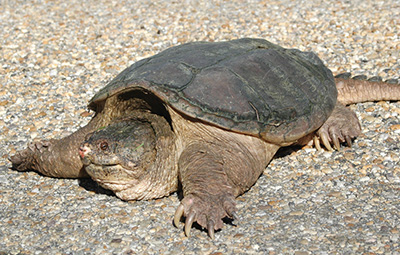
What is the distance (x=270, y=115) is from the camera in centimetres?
378

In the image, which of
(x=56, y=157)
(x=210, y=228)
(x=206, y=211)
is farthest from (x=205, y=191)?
(x=56, y=157)

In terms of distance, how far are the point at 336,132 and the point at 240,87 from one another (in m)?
1.07

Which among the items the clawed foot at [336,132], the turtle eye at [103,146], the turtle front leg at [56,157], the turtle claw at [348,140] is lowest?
the turtle claw at [348,140]

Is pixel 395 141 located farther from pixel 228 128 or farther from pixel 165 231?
pixel 165 231

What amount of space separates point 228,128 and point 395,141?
5.71 ft

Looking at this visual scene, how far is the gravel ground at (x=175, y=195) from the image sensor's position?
323 cm

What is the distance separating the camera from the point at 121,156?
3.40 meters

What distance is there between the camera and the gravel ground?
127 inches

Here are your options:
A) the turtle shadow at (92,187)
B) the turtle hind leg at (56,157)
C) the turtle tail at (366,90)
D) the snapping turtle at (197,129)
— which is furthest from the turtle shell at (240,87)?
the turtle shadow at (92,187)

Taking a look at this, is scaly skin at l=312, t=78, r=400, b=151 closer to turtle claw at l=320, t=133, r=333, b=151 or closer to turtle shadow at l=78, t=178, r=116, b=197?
turtle claw at l=320, t=133, r=333, b=151

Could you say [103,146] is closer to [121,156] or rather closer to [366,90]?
[121,156]

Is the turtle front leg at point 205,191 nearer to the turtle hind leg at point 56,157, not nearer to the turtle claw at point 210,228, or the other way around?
the turtle claw at point 210,228

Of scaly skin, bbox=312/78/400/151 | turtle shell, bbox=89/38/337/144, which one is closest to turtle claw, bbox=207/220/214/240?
turtle shell, bbox=89/38/337/144

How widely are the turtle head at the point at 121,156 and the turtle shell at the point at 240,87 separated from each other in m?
0.33
